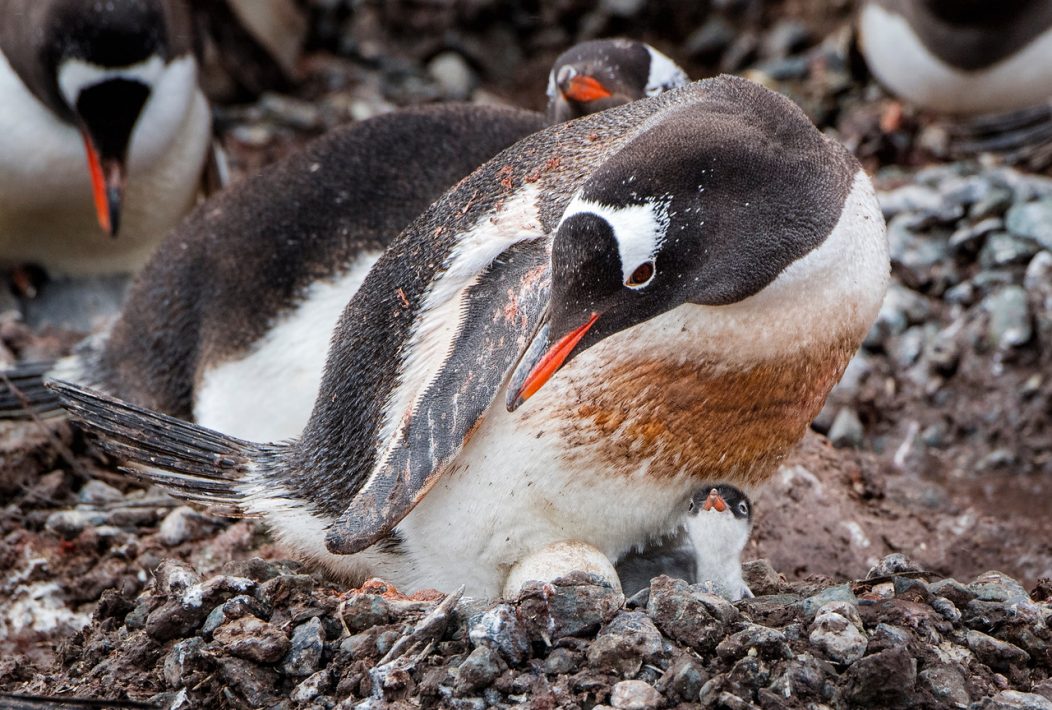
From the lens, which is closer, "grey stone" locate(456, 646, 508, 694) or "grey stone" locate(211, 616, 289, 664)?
"grey stone" locate(456, 646, 508, 694)

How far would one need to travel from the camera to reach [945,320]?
15.7 ft

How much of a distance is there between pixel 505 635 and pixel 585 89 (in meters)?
1.87

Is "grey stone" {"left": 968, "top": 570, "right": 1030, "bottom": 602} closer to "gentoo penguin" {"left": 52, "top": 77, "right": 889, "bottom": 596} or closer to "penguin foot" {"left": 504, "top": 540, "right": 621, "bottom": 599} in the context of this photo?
"gentoo penguin" {"left": 52, "top": 77, "right": 889, "bottom": 596}

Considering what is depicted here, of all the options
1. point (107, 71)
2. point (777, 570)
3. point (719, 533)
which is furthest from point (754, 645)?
point (107, 71)

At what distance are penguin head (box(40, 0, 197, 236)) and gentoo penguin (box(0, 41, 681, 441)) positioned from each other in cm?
76

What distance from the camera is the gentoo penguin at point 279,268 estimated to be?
3.59 metres

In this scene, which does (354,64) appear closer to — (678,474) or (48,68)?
(48,68)

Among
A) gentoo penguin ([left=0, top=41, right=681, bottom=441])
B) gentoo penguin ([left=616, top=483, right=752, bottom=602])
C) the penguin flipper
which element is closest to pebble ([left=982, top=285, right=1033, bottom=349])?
gentoo penguin ([left=0, top=41, right=681, bottom=441])

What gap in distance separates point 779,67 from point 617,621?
5.25 meters

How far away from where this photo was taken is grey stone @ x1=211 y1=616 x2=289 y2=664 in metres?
2.44

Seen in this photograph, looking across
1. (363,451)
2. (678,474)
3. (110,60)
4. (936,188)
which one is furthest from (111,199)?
(936,188)

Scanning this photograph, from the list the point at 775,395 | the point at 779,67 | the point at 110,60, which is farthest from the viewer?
the point at 779,67

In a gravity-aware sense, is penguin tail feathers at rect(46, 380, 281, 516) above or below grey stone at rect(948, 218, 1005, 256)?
above

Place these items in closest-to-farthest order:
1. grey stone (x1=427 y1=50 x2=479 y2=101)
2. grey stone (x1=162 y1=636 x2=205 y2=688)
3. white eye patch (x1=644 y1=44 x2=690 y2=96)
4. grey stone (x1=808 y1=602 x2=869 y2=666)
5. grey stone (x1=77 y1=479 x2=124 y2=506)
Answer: grey stone (x1=808 y1=602 x2=869 y2=666) < grey stone (x1=162 y1=636 x2=205 y2=688) < grey stone (x1=77 y1=479 x2=124 y2=506) < white eye patch (x1=644 y1=44 x2=690 y2=96) < grey stone (x1=427 y1=50 x2=479 y2=101)
